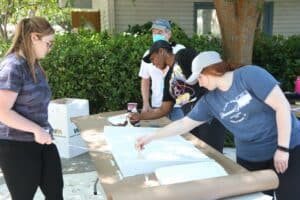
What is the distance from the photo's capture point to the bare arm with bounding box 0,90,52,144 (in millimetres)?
2586

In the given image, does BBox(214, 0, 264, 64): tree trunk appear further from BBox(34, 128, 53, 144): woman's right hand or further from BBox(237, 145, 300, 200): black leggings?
BBox(34, 128, 53, 144): woman's right hand

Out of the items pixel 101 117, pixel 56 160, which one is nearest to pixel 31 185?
pixel 56 160

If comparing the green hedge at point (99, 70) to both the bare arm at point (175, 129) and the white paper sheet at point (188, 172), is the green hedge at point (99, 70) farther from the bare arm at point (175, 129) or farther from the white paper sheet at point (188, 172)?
the white paper sheet at point (188, 172)

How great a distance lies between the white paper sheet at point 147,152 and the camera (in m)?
2.66

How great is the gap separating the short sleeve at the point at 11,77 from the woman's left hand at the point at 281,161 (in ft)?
5.29

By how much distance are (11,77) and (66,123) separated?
288 cm

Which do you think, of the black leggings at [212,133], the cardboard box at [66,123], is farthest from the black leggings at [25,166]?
the cardboard box at [66,123]

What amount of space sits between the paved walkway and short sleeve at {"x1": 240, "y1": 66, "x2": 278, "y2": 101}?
227 cm

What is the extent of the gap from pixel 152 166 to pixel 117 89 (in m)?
3.75

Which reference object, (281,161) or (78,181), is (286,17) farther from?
(281,161)

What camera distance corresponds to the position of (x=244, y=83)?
2.50 meters

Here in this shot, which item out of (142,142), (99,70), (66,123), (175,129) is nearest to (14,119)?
(142,142)

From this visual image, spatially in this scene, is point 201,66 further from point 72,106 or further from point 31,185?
point 72,106

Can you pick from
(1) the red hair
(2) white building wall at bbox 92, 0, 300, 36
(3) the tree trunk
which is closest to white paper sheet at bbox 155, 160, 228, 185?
(1) the red hair
